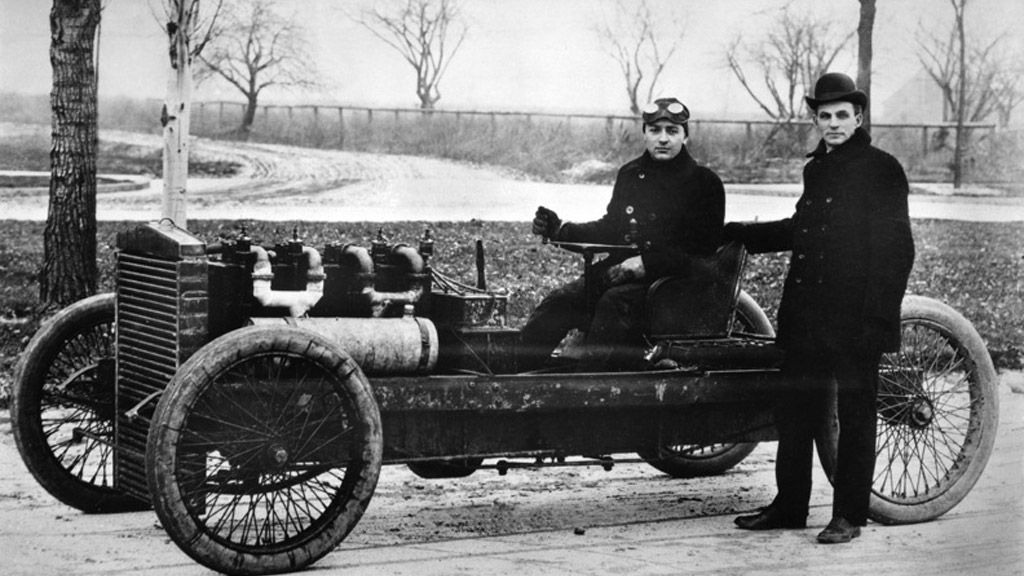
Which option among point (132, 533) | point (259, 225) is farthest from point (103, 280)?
point (132, 533)

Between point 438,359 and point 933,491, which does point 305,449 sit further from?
point 933,491

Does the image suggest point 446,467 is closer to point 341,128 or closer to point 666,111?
point 666,111

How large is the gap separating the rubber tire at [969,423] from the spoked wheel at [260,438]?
2.12 metres

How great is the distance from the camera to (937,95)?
9.44 m

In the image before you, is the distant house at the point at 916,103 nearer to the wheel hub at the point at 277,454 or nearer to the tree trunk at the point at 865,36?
the tree trunk at the point at 865,36

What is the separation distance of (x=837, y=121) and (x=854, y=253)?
49 cm

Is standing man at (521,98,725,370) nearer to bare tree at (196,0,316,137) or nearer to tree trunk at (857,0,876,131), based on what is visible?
bare tree at (196,0,316,137)

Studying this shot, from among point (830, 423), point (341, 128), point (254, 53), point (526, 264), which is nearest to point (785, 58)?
point (526, 264)

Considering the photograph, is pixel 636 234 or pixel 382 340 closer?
pixel 382 340

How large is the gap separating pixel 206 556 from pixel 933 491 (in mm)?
2844

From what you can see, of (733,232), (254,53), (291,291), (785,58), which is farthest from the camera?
(785,58)

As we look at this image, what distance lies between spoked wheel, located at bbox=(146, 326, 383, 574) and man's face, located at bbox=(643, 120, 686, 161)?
1.70 metres

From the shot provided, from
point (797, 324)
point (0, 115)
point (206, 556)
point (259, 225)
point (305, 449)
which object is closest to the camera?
point (206, 556)

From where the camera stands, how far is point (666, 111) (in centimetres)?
480
